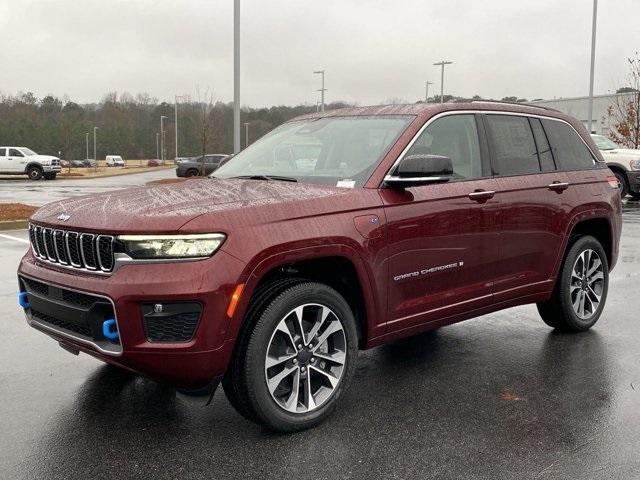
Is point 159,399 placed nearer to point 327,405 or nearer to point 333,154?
point 327,405

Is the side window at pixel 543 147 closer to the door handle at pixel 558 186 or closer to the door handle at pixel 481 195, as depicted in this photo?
the door handle at pixel 558 186

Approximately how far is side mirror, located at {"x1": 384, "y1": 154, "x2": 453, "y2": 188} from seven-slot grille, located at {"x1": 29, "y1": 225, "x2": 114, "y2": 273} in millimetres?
1663

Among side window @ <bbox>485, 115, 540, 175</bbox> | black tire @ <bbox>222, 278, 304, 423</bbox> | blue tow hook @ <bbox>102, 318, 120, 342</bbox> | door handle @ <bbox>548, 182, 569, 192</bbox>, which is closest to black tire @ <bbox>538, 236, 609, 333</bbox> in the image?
door handle @ <bbox>548, 182, 569, 192</bbox>

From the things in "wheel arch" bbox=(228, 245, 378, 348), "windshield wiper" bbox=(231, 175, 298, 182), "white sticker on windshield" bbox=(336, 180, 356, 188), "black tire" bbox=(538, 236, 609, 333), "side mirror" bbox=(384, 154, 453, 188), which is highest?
"side mirror" bbox=(384, 154, 453, 188)

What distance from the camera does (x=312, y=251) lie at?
3609 millimetres

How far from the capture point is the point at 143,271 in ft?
10.6

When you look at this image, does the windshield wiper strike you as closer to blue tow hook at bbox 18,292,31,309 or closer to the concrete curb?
blue tow hook at bbox 18,292,31,309

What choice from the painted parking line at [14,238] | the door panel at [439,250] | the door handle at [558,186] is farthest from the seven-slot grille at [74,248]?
the painted parking line at [14,238]

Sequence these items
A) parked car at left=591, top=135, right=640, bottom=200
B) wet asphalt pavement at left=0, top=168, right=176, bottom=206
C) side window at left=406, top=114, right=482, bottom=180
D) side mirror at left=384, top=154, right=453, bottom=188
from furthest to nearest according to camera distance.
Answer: wet asphalt pavement at left=0, top=168, right=176, bottom=206, parked car at left=591, top=135, right=640, bottom=200, side window at left=406, top=114, right=482, bottom=180, side mirror at left=384, top=154, right=453, bottom=188

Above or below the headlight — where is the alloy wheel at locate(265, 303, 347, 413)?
below

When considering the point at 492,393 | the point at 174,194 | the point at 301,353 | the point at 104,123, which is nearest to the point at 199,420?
the point at 301,353

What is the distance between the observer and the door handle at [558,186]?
16.8 feet

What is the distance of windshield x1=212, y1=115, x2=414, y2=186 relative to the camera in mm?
4215

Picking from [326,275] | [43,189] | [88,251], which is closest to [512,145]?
[326,275]
